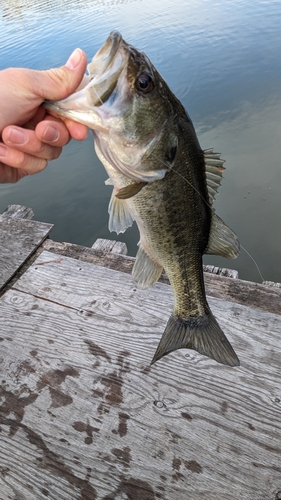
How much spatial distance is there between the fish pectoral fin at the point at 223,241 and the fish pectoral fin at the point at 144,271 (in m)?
0.24

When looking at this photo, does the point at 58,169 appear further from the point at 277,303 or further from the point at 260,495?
the point at 260,495

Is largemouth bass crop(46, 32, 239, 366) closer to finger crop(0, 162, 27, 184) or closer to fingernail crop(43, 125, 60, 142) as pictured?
fingernail crop(43, 125, 60, 142)

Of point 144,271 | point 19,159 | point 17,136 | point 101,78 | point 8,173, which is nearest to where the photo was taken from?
point 101,78

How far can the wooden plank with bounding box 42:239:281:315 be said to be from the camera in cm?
217

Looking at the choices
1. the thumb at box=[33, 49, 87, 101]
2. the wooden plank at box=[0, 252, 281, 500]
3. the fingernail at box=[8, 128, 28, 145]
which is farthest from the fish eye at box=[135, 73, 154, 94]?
the wooden plank at box=[0, 252, 281, 500]

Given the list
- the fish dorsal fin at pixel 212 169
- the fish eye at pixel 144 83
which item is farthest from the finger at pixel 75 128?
the fish dorsal fin at pixel 212 169

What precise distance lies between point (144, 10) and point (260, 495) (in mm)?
15693

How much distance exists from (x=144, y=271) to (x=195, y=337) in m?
0.38

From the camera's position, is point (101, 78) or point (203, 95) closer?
point (101, 78)

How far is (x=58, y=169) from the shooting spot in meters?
6.31

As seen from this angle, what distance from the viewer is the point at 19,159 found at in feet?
A: 4.76

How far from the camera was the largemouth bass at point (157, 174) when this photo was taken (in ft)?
3.86

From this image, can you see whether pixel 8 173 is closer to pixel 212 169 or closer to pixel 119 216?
pixel 119 216

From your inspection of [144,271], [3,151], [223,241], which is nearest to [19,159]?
[3,151]
